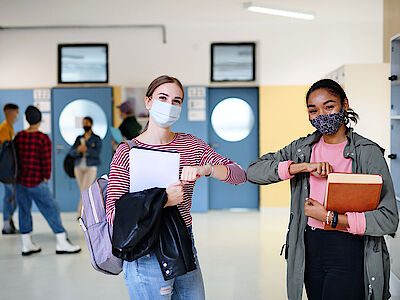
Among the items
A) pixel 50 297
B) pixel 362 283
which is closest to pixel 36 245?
pixel 50 297

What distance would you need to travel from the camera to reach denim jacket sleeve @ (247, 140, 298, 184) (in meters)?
2.07

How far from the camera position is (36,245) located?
5.68m

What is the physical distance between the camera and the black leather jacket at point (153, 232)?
1604 mm

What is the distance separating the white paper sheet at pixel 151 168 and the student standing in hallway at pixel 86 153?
5.76 m

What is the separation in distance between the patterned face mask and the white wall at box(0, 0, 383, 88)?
587cm

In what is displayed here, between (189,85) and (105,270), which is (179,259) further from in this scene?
(189,85)

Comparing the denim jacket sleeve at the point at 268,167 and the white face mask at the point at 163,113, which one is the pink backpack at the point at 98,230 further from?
the denim jacket sleeve at the point at 268,167

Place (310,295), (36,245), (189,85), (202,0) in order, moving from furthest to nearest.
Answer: (189,85), (202,0), (36,245), (310,295)

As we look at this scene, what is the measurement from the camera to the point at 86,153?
733 cm

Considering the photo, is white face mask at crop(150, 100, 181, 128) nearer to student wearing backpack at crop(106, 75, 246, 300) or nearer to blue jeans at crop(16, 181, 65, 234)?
student wearing backpack at crop(106, 75, 246, 300)

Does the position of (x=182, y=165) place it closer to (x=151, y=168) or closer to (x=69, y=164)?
(x=151, y=168)

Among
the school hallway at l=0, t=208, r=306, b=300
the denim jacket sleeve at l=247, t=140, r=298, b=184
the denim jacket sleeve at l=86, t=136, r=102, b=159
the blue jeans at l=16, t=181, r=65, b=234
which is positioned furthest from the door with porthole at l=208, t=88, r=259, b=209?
the denim jacket sleeve at l=247, t=140, r=298, b=184

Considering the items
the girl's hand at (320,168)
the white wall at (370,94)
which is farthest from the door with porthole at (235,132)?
the girl's hand at (320,168)

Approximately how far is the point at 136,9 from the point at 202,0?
112 cm
